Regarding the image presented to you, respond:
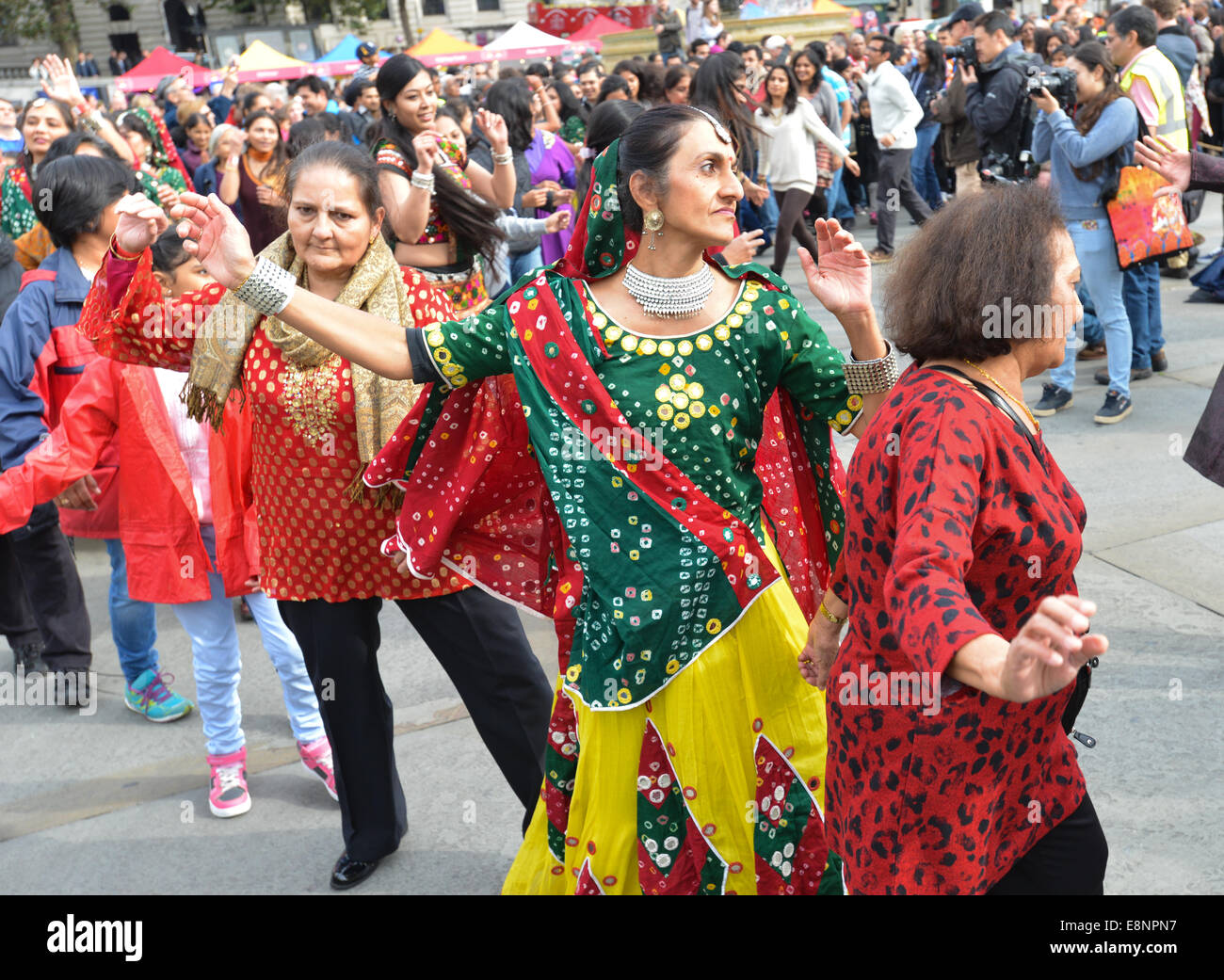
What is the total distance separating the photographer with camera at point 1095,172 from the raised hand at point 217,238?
4.41m

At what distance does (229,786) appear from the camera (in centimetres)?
371

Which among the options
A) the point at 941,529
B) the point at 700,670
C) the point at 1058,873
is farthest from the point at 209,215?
the point at 1058,873

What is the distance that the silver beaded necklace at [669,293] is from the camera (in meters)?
2.43

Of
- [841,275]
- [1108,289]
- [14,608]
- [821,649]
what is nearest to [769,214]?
[1108,289]

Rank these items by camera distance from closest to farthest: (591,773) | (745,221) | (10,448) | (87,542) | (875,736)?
(875,736) → (591,773) → (10,448) → (87,542) → (745,221)

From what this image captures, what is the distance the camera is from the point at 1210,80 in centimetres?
1055

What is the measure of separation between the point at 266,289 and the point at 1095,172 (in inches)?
189

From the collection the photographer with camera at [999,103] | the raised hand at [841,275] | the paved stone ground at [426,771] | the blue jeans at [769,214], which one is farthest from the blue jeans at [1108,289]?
the raised hand at [841,275]

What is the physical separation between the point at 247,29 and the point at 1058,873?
1940 inches

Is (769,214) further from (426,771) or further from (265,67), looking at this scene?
(265,67)

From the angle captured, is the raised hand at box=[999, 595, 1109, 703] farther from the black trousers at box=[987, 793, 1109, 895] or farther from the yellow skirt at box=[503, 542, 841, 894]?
the yellow skirt at box=[503, 542, 841, 894]

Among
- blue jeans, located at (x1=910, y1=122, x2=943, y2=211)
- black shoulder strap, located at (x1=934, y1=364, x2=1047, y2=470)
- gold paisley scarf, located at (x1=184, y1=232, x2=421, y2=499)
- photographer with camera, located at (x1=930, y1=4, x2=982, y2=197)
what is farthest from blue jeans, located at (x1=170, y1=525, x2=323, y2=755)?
blue jeans, located at (x1=910, y1=122, x2=943, y2=211)

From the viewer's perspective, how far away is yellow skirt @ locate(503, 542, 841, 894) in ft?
8.37

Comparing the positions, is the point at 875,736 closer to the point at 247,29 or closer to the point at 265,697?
the point at 265,697
